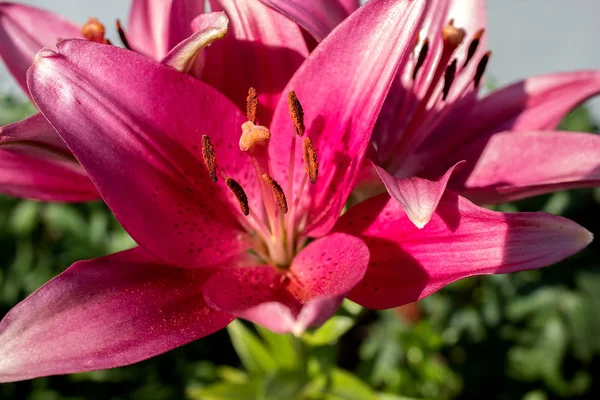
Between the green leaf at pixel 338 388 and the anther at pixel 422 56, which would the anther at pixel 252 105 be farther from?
the green leaf at pixel 338 388

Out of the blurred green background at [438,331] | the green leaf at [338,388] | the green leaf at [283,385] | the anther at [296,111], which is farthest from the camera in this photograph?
the blurred green background at [438,331]

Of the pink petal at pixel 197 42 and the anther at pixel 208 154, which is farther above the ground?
the pink petal at pixel 197 42

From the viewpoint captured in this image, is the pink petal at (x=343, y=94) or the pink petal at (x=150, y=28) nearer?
the pink petal at (x=343, y=94)

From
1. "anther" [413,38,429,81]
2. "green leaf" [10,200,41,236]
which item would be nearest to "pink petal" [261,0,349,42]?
"anther" [413,38,429,81]

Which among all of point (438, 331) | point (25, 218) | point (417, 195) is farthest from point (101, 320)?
point (438, 331)

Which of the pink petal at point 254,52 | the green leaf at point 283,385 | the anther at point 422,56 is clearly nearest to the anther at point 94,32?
the pink petal at point 254,52

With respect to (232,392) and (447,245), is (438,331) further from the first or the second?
(447,245)

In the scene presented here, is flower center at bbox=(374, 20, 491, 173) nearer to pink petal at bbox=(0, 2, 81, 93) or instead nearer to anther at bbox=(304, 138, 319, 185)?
anther at bbox=(304, 138, 319, 185)

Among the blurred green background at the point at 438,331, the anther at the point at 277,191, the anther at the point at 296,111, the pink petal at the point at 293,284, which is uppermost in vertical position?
the anther at the point at 296,111
